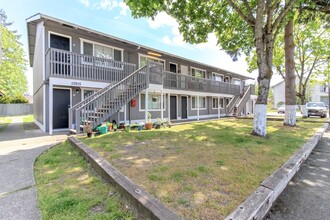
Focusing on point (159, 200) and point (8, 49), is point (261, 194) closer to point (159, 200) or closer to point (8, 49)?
point (159, 200)

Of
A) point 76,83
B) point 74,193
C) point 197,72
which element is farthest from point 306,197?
point 197,72

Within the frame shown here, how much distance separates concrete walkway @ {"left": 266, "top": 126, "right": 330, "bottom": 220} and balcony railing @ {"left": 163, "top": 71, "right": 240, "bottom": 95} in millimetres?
10075

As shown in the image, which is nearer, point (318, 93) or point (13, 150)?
point (13, 150)

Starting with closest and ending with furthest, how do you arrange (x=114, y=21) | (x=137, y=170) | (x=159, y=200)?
(x=159, y=200) < (x=137, y=170) < (x=114, y=21)

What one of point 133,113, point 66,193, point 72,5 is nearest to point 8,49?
point 72,5

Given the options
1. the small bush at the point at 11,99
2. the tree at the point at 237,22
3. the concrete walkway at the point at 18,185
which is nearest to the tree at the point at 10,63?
the small bush at the point at 11,99

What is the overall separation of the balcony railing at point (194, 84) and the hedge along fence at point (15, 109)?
101 ft

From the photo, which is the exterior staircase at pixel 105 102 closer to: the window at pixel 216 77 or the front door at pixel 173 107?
the front door at pixel 173 107

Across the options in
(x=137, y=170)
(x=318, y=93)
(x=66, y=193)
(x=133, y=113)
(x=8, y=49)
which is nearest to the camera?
(x=66, y=193)

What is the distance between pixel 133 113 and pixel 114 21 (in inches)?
355

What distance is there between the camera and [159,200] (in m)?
2.66

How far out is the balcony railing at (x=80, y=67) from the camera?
30.0 ft

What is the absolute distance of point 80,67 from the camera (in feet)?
32.5

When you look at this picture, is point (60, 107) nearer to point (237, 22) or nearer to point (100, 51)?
point (100, 51)
